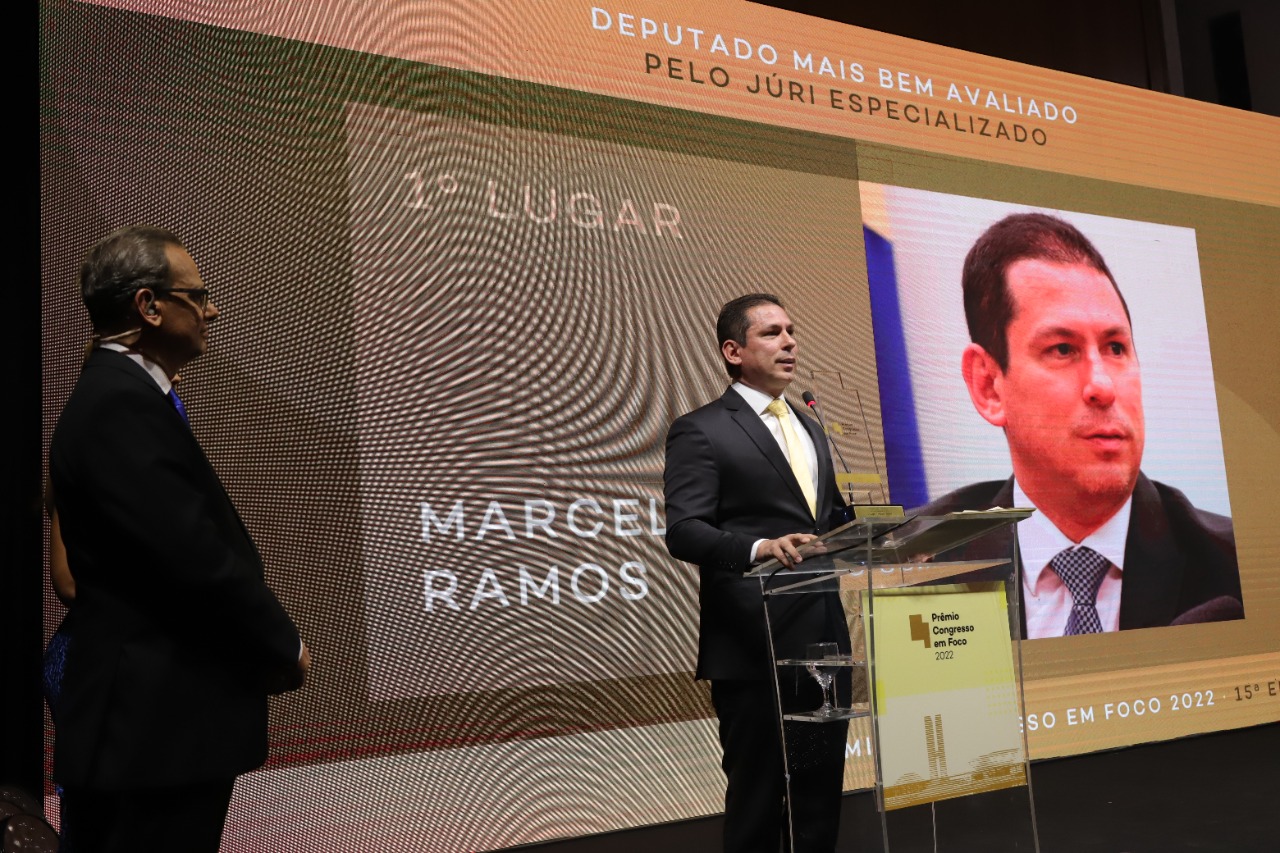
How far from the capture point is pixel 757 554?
2361mm

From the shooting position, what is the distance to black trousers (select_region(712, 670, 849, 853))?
2342 millimetres

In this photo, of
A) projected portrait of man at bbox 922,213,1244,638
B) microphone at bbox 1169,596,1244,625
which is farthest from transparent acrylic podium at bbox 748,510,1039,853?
microphone at bbox 1169,596,1244,625

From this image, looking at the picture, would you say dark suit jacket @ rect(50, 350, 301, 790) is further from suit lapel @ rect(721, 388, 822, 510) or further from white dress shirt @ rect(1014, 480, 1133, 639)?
white dress shirt @ rect(1014, 480, 1133, 639)

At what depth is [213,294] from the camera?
3.62 m

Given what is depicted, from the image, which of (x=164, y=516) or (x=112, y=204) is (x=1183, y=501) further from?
(x=164, y=516)

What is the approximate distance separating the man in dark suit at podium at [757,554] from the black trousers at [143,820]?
44.5 inches

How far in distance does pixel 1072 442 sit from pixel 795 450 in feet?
9.96

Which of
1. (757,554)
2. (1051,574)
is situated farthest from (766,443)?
(1051,574)

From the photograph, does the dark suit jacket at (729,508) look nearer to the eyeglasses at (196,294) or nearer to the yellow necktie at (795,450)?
the yellow necktie at (795,450)

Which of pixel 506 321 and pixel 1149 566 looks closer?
pixel 506 321

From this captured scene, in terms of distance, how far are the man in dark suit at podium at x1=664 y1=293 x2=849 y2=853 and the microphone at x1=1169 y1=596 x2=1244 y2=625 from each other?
3572mm

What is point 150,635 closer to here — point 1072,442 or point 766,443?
point 766,443

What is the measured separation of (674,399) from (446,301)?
3.08ft

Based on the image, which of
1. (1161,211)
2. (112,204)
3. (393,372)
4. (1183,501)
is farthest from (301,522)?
(1161,211)
